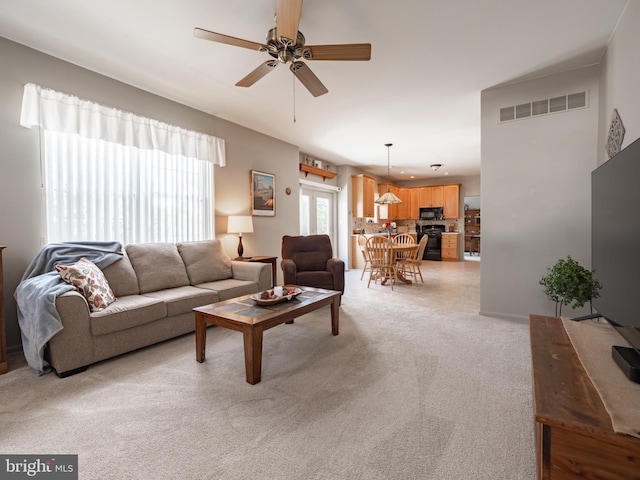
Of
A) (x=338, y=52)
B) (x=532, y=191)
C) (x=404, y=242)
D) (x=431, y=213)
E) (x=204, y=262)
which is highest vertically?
(x=338, y=52)

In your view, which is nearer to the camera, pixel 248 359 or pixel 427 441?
pixel 427 441

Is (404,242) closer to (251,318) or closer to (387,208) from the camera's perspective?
(387,208)

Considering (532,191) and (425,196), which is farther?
(425,196)

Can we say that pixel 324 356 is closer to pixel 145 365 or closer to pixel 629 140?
pixel 145 365

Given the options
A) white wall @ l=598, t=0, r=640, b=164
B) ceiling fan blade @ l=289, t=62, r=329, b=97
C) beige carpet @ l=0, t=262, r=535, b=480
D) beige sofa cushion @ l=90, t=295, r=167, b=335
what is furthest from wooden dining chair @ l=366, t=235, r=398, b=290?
beige sofa cushion @ l=90, t=295, r=167, b=335

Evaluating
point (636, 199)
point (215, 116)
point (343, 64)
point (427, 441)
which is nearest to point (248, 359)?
point (427, 441)

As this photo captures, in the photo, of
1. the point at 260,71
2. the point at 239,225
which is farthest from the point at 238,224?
the point at 260,71

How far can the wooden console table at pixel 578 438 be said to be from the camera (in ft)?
2.95

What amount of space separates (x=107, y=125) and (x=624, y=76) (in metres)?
4.68

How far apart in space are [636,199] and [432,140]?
485 centimetres

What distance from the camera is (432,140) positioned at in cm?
569

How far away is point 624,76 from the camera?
233 cm

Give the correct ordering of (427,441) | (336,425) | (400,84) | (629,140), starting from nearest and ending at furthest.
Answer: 1. (427,441)
2. (336,425)
3. (629,140)
4. (400,84)

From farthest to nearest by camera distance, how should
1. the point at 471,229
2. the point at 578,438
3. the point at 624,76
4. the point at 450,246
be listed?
the point at 471,229, the point at 450,246, the point at 624,76, the point at 578,438
